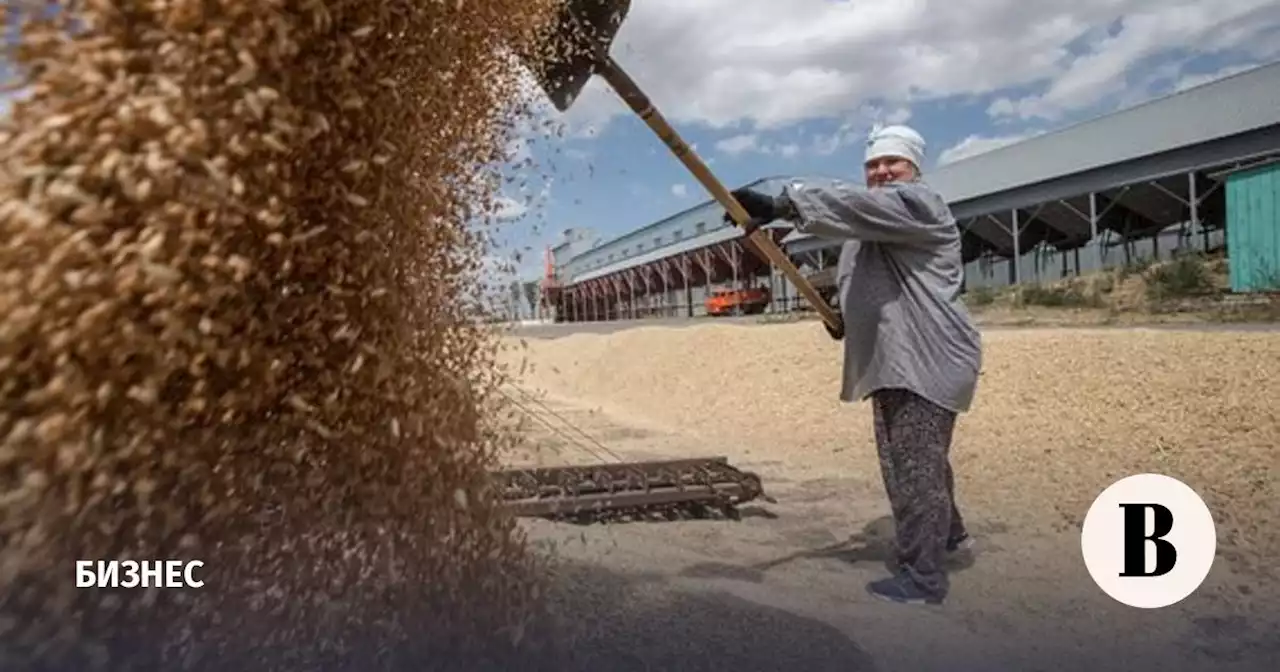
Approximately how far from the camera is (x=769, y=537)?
290 cm

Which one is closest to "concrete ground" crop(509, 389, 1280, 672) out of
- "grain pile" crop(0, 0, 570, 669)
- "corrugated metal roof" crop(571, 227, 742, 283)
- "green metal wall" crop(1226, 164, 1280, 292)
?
"grain pile" crop(0, 0, 570, 669)

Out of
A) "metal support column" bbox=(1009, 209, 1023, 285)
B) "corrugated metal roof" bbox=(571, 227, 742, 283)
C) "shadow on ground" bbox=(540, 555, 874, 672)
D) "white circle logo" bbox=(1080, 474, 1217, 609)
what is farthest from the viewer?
"metal support column" bbox=(1009, 209, 1023, 285)

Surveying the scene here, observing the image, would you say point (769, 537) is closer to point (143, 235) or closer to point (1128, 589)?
point (1128, 589)

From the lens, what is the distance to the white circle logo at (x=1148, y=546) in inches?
76.0

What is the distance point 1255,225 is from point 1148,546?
234 inches

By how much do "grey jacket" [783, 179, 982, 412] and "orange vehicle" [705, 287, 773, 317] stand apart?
9.98 meters

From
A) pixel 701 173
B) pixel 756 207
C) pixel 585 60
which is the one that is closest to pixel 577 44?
pixel 585 60

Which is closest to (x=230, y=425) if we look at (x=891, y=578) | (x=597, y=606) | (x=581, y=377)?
(x=597, y=606)

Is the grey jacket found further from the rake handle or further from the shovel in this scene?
the shovel

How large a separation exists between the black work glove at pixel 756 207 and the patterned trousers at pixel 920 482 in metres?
0.52

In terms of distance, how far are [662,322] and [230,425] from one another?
9.80 metres

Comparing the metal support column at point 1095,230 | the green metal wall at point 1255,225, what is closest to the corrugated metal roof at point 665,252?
the green metal wall at point 1255,225

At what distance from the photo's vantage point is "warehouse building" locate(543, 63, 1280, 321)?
5.13 meters

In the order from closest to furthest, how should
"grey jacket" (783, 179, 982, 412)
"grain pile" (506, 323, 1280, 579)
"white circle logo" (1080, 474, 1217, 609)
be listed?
1. "white circle logo" (1080, 474, 1217, 609)
2. "grey jacket" (783, 179, 982, 412)
3. "grain pile" (506, 323, 1280, 579)
